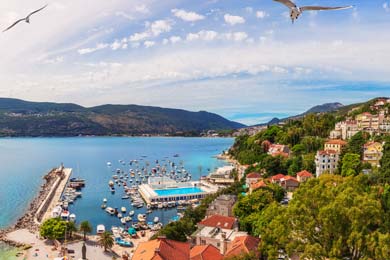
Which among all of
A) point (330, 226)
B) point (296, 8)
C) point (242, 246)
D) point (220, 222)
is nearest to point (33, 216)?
point (220, 222)

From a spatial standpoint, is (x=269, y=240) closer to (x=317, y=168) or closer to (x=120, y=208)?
(x=317, y=168)

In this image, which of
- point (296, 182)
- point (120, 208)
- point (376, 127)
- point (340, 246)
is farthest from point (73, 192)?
point (340, 246)

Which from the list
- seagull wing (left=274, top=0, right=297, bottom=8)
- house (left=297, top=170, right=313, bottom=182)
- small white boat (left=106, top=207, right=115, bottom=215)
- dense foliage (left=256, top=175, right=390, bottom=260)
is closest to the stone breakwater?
small white boat (left=106, top=207, right=115, bottom=215)

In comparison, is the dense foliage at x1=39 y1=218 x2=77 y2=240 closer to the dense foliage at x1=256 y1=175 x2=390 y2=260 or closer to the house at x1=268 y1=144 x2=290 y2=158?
the dense foliage at x1=256 y1=175 x2=390 y2=260

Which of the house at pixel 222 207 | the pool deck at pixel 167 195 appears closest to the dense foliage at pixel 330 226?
the house at pixel 222 207

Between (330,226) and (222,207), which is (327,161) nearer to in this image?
(222,207)
